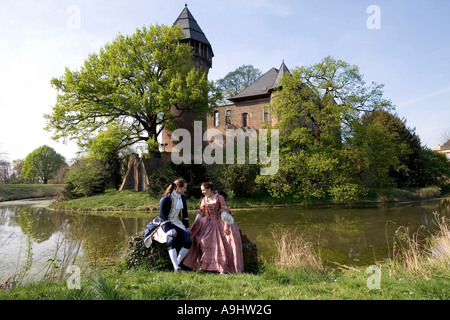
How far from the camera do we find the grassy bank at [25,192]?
2780cm

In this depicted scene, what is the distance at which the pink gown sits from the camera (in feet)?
17.2

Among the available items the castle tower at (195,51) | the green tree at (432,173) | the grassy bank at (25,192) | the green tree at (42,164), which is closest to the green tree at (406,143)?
the green tree at (432,173)

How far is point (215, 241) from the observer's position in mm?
5461

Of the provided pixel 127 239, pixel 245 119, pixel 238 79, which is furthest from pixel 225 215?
pixel 238 79

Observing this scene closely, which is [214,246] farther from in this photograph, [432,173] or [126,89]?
[432,173]

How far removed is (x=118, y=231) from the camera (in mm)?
10828

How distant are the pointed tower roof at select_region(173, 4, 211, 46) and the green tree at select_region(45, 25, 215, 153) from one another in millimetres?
6820

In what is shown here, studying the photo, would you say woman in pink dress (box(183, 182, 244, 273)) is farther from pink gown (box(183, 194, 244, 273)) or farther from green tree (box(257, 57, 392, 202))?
green tree (box(257, 57, 392, 202))

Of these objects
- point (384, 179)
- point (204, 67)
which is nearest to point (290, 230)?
point (384, 179)

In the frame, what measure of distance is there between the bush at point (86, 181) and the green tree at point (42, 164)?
31751mm

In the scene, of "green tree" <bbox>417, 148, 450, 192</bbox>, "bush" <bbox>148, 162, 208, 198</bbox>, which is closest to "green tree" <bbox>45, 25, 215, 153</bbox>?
"bush" <bbox>148, 162, 208, 198</bbox>

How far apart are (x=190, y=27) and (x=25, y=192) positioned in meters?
25.3

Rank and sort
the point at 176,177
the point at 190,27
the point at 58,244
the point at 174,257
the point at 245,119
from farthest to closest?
the point at 245,119 → the point at 190,27 → the point at 176,177 → the point at 58,244 → the point at 174,257

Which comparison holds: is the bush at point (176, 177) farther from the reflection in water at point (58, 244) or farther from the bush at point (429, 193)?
the bush at point (429, 193)
